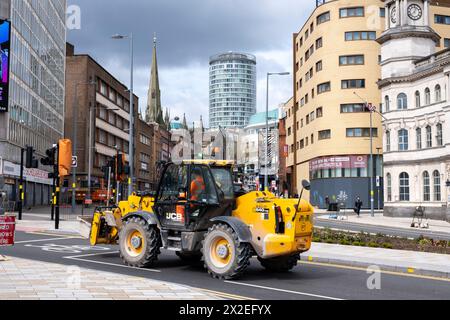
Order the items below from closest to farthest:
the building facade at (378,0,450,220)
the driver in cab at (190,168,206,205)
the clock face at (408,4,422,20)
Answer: the driver in cab at (190,168,206,205)
the building facade at (378,0,450,220)
the clock face at (408,4,422,20)

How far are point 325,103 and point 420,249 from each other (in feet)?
181

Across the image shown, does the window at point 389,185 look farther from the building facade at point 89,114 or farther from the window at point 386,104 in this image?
the building facade at point 89,114

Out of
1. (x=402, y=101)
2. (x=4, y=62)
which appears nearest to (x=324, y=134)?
(x=402, y=101)

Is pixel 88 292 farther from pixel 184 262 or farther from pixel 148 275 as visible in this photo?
pixel 184 262

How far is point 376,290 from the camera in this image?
37.5 feet

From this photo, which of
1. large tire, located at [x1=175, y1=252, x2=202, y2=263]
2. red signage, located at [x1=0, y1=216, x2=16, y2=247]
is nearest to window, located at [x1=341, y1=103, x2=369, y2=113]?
large tire, located at [x1=175, y1=252, x2=202, y2=263]

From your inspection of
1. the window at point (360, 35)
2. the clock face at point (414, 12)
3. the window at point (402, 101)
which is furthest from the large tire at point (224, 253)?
the window at point (360, 35)

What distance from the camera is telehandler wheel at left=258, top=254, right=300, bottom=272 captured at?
1362cm

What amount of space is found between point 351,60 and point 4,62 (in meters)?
42.3

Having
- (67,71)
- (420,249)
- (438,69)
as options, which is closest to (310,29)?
(438,69)

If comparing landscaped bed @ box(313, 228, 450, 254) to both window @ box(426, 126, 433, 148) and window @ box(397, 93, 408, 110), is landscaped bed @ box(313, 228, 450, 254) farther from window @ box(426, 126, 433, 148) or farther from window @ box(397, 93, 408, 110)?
window @ box(397, 93, 408, 110)

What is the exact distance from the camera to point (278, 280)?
12.6 metres

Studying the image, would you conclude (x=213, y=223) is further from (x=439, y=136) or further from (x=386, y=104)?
(x=386, y=104)

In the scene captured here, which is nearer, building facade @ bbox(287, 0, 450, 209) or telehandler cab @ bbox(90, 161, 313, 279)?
telehandler cab @ bbox(90, 161, 313, 279)
